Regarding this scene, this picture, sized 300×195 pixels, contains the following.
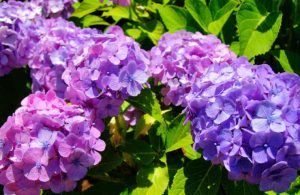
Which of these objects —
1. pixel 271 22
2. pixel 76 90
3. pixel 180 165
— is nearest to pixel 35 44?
pixel 76 90

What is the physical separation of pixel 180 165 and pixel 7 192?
0.70 meters

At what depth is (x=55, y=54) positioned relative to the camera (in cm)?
222

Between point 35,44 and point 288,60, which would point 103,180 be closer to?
point 35,44

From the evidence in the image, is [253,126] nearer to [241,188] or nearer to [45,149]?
[241,188]

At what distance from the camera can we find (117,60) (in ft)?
6.09

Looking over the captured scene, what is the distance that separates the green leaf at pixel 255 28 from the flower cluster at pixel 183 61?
13 centimetres

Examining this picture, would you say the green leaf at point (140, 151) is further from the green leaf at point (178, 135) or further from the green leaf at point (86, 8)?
the green leaf at point (86, 8)

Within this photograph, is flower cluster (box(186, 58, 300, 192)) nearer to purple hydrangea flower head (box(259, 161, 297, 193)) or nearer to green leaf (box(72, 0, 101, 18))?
purple hydrangea flower head (box(259, 161, 297, 193))

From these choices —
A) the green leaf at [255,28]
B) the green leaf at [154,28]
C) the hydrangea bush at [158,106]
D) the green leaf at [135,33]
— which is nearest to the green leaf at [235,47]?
the hydrangea bush at [158,106]

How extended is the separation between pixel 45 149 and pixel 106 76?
0.34 metres

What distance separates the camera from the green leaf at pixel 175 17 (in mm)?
2457

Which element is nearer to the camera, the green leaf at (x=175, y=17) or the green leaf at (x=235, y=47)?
the green leaf at (x=235, y=47)

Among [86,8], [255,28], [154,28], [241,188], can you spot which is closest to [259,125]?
[241,188]

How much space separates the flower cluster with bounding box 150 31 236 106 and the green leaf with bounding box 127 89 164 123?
→ 0.09 metres
